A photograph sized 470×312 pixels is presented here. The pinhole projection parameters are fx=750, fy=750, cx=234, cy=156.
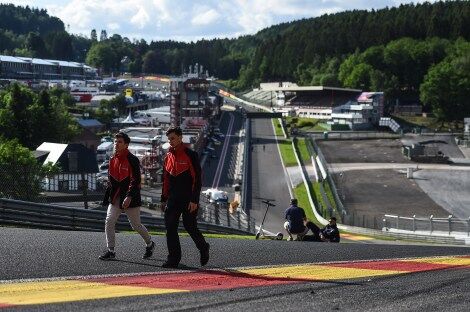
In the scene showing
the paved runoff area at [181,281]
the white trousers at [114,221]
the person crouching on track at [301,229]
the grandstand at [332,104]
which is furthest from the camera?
the grandstand at [332,104]

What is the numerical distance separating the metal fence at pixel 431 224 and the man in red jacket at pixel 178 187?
27475 mm

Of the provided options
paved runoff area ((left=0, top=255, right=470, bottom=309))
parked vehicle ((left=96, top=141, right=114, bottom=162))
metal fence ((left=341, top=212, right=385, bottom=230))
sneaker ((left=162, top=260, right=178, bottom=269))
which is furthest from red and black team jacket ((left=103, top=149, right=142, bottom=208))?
parked vehicle ((left=96, top=141, right=114, bottom=162))

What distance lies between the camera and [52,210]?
16.5 m

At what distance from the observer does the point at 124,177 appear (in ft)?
33.3

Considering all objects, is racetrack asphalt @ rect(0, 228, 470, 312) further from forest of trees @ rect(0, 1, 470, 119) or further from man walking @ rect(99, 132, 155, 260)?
forest of trees @ rect(0, 1, 470, 119)

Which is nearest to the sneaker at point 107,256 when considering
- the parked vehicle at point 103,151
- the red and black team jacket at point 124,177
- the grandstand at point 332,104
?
the red and black team jacket at point 124,177

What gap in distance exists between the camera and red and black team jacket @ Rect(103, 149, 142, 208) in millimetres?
10078

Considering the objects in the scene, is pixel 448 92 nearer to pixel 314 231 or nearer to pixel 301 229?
pixel 314 231

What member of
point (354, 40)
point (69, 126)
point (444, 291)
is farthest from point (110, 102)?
point (444, 291)

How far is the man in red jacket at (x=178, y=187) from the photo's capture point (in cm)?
947

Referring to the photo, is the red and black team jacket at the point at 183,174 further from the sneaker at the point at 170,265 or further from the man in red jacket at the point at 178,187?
the sneaker at the point at 170,265

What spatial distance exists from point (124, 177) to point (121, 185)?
0.38ft

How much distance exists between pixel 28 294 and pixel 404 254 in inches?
309

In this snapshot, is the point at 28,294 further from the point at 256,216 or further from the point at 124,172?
the point at 256,216
